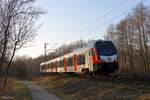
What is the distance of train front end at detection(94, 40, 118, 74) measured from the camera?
27.2 metres

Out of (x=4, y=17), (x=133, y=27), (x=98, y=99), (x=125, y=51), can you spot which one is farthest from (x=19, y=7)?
(x=125, y=51)

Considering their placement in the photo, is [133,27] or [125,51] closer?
[133,27]

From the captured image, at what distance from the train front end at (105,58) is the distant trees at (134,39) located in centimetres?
2092

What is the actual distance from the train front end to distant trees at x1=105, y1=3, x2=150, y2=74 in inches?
824

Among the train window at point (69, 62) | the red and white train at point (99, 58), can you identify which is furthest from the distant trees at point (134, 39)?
the red and white train at point (99, 58)

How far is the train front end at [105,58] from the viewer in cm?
2718

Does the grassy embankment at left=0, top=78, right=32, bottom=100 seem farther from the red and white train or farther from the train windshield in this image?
the train windshield

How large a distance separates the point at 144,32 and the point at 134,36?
21.8 ft

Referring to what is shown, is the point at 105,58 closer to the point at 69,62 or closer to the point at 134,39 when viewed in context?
the point at 69,62

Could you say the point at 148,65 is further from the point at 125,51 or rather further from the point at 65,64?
the point at 65,64

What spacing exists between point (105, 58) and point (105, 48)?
1.19 metres

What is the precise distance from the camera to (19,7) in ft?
57.8

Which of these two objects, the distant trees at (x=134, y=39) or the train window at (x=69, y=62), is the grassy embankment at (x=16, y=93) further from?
the distant trees at (x=134, y=39)

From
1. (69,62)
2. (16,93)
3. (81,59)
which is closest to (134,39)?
(69,62)
